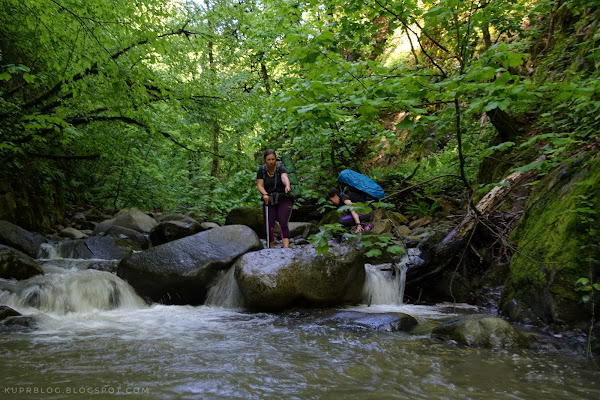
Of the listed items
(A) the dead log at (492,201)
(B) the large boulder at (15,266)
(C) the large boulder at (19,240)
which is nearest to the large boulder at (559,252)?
(A) the dead log at (492,201)

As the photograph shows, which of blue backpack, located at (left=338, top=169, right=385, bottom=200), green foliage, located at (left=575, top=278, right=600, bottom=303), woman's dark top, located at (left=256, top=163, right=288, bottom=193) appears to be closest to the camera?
green foliage, located at (left=575, top=278, right=600, bottom=303)

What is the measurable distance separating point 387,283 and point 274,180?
3.01 metres

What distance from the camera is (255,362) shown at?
3.75 m

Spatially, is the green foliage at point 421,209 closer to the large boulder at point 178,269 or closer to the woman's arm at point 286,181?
the woman's arm at point 286,181

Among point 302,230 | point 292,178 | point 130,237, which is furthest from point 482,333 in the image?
point 130,237

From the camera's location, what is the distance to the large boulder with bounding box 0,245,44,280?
7.06m

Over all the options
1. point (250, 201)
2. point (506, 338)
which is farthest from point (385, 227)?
point (506, 338)

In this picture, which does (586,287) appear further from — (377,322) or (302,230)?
(302,230)

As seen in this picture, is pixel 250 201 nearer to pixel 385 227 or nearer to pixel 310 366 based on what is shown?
pixel 385 227

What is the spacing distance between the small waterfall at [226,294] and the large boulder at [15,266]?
11.0ft

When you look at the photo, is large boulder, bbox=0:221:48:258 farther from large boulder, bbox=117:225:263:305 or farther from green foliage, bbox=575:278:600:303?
green foliage, bbox=575:278:600:303

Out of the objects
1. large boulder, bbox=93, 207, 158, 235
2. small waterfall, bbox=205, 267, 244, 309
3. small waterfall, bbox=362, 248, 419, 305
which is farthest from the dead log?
large boulder, bbox=93, 207, 158, 235

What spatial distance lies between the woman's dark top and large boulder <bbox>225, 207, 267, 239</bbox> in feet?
15.9

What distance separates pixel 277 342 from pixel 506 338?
8.37 feet
